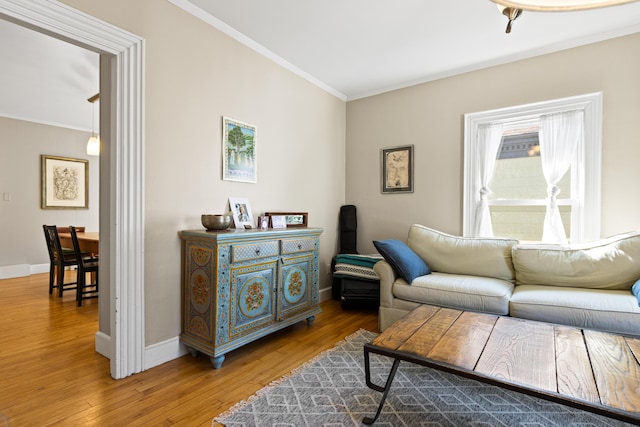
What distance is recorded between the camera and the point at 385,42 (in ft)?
9.48

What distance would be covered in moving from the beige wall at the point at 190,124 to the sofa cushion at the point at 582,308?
2.30 metres

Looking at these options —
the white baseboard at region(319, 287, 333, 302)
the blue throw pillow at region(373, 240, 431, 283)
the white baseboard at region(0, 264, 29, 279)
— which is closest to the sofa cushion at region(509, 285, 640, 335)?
the blue throw pillow at region(373, 240, 431, 283)

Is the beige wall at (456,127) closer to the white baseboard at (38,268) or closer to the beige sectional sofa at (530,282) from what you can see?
the beige sectional sofa at (530,282)

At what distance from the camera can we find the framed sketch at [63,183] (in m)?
5.43

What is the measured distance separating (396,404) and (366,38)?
286 cm

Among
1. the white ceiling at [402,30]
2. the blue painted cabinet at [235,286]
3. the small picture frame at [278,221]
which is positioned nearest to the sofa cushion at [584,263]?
the white ceiling at [402,30]

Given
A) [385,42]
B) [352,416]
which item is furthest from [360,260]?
[385,42]

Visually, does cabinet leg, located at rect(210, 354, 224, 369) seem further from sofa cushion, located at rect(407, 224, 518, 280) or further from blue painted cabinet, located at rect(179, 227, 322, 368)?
sofa cushion, located at rect(407, 224, 518, 280)

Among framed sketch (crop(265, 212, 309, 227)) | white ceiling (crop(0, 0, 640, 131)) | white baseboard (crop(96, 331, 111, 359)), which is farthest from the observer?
framed sketch (crop(265, 212, 309, 227))

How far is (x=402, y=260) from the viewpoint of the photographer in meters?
2.75

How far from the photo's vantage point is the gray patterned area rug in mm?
1627

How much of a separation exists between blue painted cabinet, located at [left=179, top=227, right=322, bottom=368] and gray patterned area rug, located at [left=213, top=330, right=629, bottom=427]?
51 centimetres

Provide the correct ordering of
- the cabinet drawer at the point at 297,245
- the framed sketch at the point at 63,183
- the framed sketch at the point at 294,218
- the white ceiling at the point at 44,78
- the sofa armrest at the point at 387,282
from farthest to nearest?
the framed sketch at the point at 63,183
the framed sketch at the point at 294,218
the white ceiling at the point at 44,78
the sofa armrest at the point at 387,282
the cabinet drawer at the point at 297,245

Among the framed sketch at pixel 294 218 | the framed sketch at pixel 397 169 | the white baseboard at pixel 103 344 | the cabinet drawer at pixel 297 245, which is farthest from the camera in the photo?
the framed sketch at pixel 397 169
